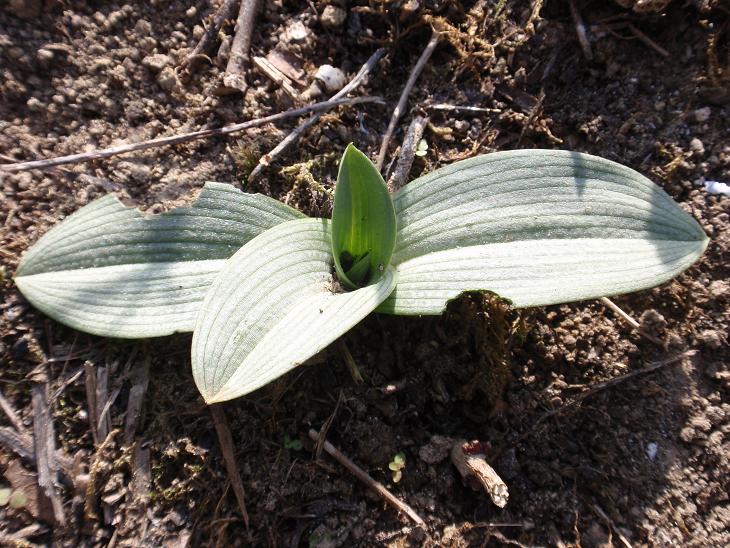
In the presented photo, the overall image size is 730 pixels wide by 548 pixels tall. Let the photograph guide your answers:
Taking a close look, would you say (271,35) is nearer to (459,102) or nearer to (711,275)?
(459,102)

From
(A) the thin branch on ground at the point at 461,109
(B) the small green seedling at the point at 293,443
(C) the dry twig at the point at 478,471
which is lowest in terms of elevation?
(B) the small green seedling at the point at 293,443

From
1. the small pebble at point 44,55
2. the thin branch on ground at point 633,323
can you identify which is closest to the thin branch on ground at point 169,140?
the small pebble at point 44,55

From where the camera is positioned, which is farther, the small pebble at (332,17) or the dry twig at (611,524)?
the small pebble at (332,17)

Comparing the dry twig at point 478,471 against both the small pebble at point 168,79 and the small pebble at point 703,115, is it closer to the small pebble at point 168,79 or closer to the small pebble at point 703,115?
the small pebble at point 703,115

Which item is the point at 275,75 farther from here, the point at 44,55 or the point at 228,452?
the point at 228,452

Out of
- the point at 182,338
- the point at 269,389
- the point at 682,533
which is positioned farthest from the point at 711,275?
the point at 182,338

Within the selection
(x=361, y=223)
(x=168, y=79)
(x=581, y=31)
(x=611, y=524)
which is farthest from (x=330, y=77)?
(x=611, y=524)
